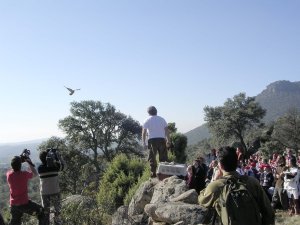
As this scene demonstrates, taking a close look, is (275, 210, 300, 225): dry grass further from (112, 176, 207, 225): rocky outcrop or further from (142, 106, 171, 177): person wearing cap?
(142, 106, 171, 177): person wearing cap

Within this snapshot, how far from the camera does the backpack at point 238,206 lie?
355 cm

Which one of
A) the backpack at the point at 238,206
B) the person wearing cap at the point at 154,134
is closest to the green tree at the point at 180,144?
the person wearing cap at the point at 154,134

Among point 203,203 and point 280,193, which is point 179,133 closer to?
point 280,193

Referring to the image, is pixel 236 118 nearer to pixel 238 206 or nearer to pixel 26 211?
pixel 26 211

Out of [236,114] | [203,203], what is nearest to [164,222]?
[203,203]

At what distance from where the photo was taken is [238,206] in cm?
355

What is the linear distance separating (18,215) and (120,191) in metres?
4.89

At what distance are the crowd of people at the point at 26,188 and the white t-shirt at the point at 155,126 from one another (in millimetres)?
2627

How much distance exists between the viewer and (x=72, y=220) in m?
7.65

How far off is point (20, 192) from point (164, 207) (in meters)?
2.82

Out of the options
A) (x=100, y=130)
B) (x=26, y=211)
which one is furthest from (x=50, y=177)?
(x=100, y=130)

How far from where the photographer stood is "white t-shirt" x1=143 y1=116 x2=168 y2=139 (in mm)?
10023

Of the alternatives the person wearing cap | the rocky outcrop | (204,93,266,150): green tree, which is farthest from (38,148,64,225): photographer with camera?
(204,93,266,150): green tree

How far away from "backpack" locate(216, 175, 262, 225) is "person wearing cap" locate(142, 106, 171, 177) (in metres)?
6.43
